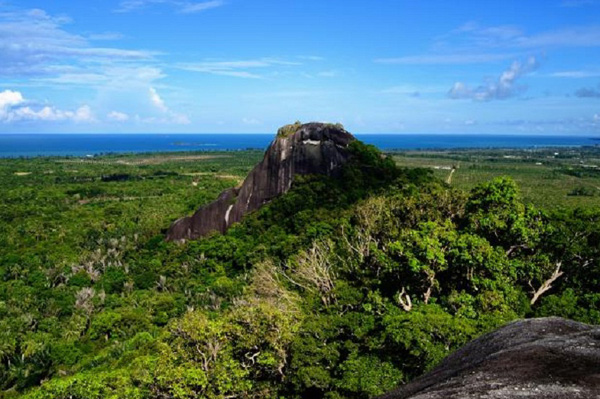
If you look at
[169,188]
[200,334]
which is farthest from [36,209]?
[200,334]

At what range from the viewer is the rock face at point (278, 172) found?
57562mm

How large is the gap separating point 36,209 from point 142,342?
7192cm

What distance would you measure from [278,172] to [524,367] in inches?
2008

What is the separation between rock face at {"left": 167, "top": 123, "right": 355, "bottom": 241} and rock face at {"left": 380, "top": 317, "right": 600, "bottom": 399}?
47.1 m

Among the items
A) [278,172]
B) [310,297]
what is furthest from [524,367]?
[278,172]

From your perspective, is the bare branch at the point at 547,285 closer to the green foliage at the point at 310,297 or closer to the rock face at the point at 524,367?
the green foliage at the point at 310,297

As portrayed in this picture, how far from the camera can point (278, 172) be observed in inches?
2302

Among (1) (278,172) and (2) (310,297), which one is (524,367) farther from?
(1) (278,172)

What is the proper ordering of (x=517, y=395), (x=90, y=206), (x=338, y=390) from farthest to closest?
(x=90, y=206) → (x=338, y=390) → (x=517, y=395)

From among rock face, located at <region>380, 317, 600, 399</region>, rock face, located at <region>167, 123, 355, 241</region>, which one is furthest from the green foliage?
rock face, located at <region>380, 317, 600, 399</region>

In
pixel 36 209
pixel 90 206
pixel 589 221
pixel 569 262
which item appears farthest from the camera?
pixel 90 206

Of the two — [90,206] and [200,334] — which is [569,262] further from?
[90,206]

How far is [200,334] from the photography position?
19734 mm

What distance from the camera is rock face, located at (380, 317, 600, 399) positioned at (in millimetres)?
7353
